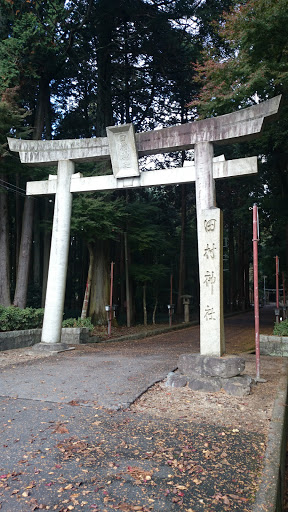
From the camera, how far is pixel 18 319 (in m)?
9.32

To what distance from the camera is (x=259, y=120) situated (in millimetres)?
6223

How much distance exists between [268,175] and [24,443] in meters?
16.0

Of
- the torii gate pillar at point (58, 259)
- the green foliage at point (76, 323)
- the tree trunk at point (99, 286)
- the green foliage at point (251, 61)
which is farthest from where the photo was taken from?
the tree trunk at point (99, 286)

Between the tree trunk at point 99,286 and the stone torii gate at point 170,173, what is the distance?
6.33 m

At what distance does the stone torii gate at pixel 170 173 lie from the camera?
6.00 m

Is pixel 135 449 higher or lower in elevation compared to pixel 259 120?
lower

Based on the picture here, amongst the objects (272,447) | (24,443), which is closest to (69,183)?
(24,443)

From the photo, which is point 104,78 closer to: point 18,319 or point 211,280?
point 18,319

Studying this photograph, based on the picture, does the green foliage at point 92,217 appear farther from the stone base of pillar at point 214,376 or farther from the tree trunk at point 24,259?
the stone base of pillar at point 214,376

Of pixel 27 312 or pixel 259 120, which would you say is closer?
pixel 259 120

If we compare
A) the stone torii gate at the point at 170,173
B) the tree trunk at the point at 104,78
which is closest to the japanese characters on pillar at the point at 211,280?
the stone torii gate at the point at 170,173

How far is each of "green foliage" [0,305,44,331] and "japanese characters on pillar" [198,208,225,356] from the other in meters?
5.24

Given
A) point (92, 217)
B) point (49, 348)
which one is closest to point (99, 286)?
point (92, 217)

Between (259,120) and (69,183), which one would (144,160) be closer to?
(69,183)
